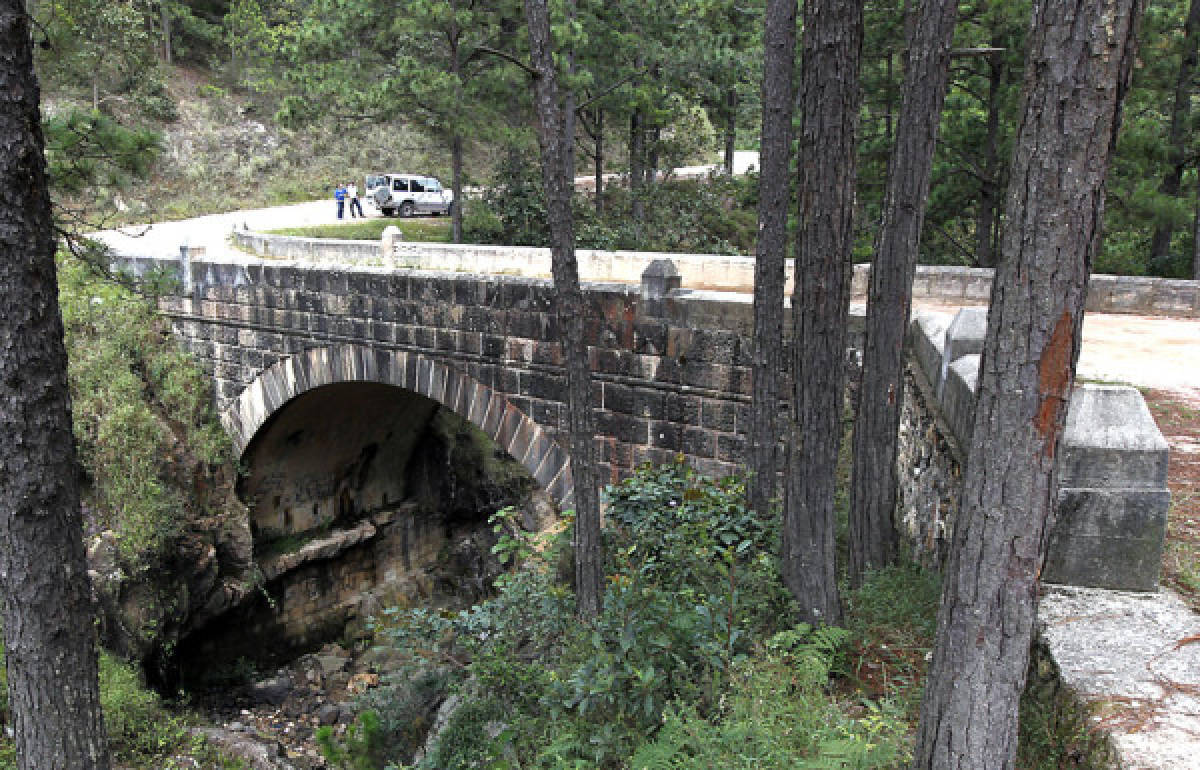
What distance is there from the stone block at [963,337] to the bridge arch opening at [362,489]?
13.5 ft

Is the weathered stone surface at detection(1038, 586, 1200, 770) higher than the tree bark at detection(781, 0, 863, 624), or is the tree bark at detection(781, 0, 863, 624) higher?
the tree bark at detection(781, 0, 863, 624)

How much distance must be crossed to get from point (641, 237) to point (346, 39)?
685cm

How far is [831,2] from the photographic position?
13.6ft

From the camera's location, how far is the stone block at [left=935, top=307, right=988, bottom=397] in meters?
5.17

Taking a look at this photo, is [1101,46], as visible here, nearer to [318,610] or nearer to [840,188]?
[840,188]

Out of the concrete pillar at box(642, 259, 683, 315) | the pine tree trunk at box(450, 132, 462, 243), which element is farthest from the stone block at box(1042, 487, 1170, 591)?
the pine tree trunk at box(450, 132, 462, 243)

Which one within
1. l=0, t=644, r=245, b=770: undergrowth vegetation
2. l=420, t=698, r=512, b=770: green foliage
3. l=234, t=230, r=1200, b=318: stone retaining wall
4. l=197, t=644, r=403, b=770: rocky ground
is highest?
l=234, t=230, r=1200, b=318: stone retaining wall

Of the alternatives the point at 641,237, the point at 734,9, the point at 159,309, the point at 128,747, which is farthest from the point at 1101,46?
the point at 734,9

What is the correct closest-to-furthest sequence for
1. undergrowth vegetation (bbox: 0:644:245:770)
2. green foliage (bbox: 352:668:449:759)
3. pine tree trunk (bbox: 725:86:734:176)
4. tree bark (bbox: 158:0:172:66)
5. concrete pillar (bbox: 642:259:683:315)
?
green foliage (bbox: 352:668:449:759) < concrete pillar (bbox: 642:259:683:315) < undergrowth vegetation (bbox: 0:644:245:770) < pine tree trunk (bbox: 725:86:734:176) < tree bark (bbox: 158:0:172:66)

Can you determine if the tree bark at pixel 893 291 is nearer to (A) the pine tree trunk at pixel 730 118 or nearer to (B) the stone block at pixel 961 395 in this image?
(B) the stone block at pixel 961 395

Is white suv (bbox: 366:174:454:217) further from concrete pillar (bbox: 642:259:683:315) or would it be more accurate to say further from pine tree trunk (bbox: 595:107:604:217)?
concrete pillar (bbox: 642:259:683:315)

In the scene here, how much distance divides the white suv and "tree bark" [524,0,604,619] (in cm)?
1734

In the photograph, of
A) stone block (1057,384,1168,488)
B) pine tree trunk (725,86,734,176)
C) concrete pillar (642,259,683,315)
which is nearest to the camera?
stone block (1057,384,1168,488)

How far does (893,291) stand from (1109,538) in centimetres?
206
